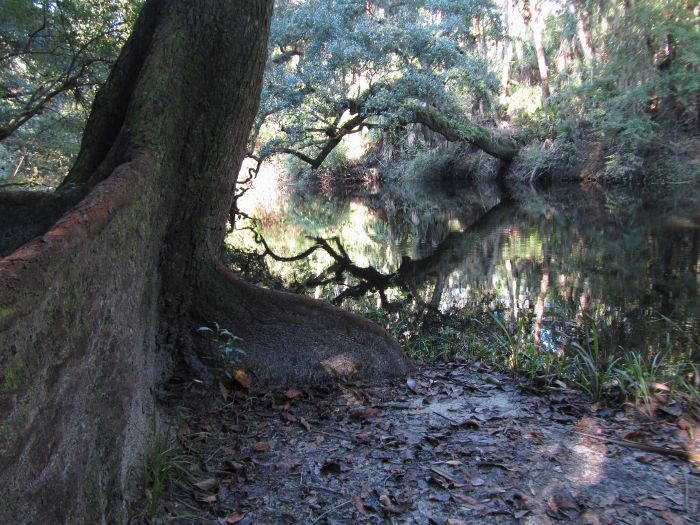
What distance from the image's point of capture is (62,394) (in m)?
1.93

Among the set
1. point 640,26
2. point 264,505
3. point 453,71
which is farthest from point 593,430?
point 640,26

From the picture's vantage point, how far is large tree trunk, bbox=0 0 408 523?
1.77 meters

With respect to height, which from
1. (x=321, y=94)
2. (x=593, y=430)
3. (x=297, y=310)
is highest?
(x=321, y=94)

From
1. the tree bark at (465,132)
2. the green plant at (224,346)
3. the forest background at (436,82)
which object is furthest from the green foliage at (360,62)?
the green plant at (224,346)

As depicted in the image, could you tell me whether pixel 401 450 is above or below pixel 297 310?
below

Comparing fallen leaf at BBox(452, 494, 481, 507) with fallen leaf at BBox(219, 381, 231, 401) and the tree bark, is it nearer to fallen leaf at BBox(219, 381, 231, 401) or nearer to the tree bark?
fallen leaf at BBox(219, 381, 231, 401)

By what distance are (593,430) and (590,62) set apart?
75.9 ft

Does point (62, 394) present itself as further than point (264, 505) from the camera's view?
No

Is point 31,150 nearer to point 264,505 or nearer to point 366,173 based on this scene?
point 264,505

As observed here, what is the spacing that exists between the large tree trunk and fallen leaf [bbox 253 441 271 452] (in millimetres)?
669

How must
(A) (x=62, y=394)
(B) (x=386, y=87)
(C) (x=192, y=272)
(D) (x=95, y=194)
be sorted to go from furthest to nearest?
1. (B) (x=386, y=87)
2. (C) (x=192, y=272)
3. (D) (x=95, y=194)
4. (A) (x=62, y=394)

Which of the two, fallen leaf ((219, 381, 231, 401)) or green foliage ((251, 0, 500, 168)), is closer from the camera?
fallen leaf ((219, 381, 231, 401))

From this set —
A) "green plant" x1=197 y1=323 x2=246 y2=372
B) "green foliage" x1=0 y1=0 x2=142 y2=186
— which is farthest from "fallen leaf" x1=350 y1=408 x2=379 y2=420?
"green foliage" x1=0 y1=0 x2=142 y2=186

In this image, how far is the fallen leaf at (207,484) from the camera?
2762mm
